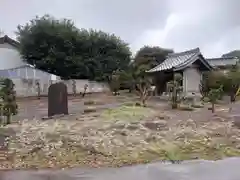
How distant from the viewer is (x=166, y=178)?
5.94m

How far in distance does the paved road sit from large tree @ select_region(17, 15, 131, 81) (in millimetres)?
23913

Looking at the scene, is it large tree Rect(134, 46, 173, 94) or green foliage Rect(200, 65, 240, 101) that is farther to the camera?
large tree Rect(134, 46, 173, 94)

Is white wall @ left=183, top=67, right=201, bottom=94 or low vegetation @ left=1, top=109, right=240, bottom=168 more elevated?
white wall @ left=183, top=67, right=201, bottom=94

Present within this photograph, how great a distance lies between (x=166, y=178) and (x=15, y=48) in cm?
3086

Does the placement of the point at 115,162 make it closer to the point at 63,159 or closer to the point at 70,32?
the point at 63,159

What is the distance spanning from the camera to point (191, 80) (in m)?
23.0

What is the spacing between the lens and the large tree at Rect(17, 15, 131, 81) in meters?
30.2

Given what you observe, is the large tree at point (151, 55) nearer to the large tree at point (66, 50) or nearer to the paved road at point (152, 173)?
the large tree at point (66, 50)

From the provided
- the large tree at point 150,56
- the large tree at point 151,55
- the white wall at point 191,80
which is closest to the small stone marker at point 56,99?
the white wall at point 191,80

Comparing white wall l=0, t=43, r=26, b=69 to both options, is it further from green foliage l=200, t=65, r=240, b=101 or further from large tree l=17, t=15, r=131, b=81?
green foliage l=200, t=65, r=240, b=101

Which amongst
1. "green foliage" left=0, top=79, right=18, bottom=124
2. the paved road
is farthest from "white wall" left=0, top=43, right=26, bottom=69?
the paved road

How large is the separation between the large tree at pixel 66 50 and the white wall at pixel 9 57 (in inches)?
96.5

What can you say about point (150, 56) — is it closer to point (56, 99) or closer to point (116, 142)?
point (56, 99)

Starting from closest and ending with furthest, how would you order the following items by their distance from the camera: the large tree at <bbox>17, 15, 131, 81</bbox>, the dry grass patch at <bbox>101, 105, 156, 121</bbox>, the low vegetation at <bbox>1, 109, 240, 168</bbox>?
the low vegetation at <bbox>1, 109, 240, 168</bbox> → the dry grass patch at <bbox>101, 105, 156, 121</bbox> → the large tree at <bbox>17, 15, 131, 81</bbox>
